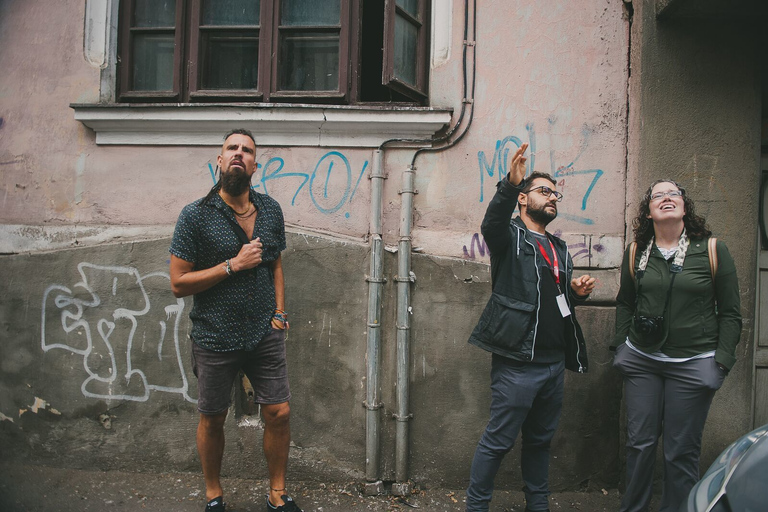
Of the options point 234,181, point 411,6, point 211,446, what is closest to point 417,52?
point 411,6

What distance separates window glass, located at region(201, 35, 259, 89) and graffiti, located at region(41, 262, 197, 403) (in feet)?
4.68

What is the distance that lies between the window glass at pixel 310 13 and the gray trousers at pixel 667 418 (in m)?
2.86

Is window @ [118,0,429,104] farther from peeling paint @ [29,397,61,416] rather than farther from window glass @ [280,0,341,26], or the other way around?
peeling paint @ [29,397,61,416]

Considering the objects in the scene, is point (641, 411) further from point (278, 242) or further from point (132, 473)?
point (132, 473)

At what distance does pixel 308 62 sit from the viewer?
13.3 ft

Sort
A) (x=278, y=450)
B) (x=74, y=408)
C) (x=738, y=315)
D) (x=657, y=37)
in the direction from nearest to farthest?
(x=738, y=315)
(x=278, y=450)
(x=657, y=37)
(x=74, y=408)

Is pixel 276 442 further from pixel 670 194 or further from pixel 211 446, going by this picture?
pixel 670 194

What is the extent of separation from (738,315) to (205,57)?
368 cm

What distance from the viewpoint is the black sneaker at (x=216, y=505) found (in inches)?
124

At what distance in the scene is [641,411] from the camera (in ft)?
10.1

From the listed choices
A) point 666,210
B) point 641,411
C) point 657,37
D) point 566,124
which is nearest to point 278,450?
point 641,411

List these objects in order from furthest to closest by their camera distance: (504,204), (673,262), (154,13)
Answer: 1. (154,13)
2. (673,262)
3. (504,204)

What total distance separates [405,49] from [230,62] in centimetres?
125

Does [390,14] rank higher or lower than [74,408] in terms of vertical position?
higher
